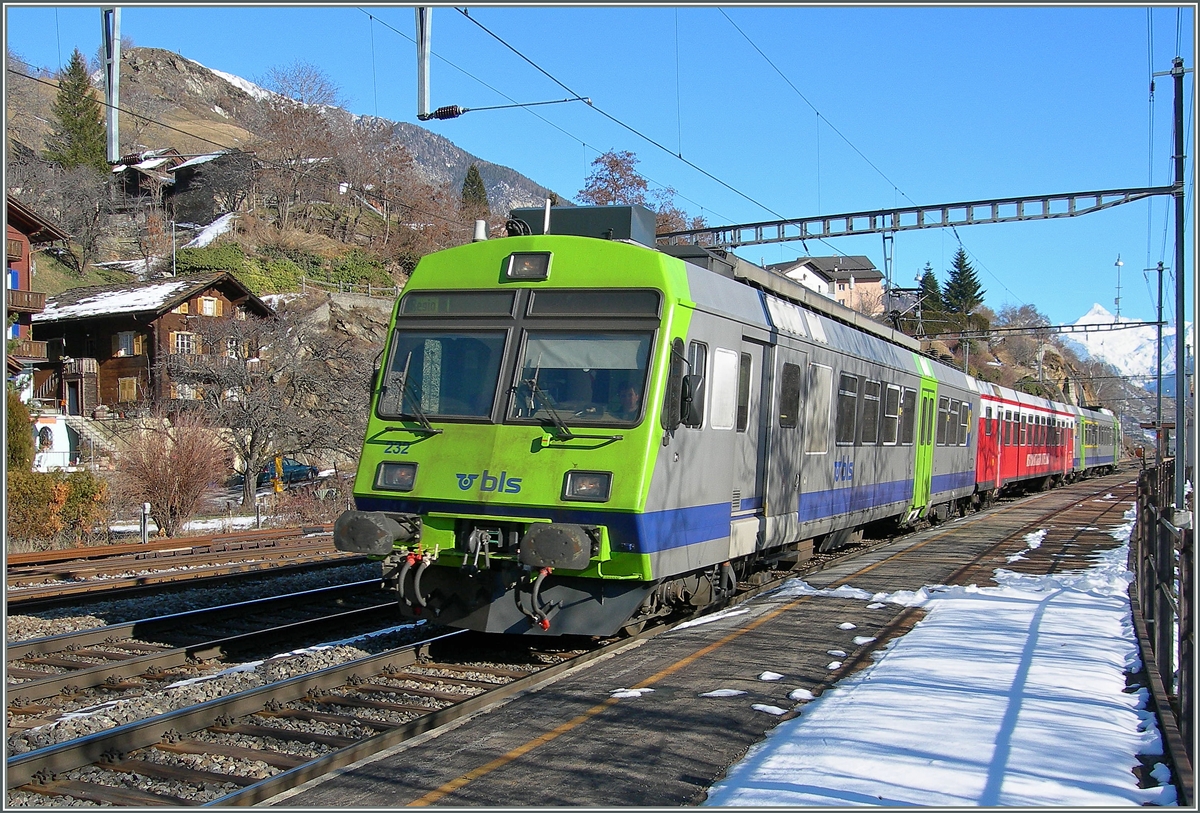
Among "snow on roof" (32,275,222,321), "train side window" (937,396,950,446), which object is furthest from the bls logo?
"snow on roof" (32,275,222,321)

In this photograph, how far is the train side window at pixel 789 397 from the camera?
427 inches

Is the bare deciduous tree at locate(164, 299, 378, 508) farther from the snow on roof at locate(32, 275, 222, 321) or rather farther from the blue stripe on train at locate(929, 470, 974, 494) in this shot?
the blue stripe on train at locate(929, 470, 974, 494)

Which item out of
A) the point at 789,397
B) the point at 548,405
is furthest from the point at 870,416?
the point at 548,405

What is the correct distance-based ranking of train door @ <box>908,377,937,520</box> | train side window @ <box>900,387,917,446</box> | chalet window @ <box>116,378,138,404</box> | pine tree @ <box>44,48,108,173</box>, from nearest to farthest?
train side window @ <box>900,387,917,446</box>, train door @ <box>908,377,937,520</box>, chalet window @ <box>116,378,138,404</box>, pine tree @ <box>44,48,108,173</box>

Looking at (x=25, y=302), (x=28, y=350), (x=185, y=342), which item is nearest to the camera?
(x=25, y=302)

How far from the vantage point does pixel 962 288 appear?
111000 mm

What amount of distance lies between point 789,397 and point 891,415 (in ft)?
17.7

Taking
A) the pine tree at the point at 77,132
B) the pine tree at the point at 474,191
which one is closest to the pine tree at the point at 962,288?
the pine tree at the point at 474,191

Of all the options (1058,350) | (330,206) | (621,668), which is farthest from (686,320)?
(1058,350)

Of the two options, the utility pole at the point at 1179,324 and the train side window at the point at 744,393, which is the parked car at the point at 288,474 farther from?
the train side window at the point at 744,393

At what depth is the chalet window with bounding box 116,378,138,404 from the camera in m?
45.3

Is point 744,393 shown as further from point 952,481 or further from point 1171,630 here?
point 952,481

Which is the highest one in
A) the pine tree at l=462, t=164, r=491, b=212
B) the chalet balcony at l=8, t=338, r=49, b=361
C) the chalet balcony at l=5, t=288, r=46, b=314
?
the pine tree at l=462, t=164, r=491, b=212

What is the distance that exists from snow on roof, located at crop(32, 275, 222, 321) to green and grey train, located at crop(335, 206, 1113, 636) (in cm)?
3969
